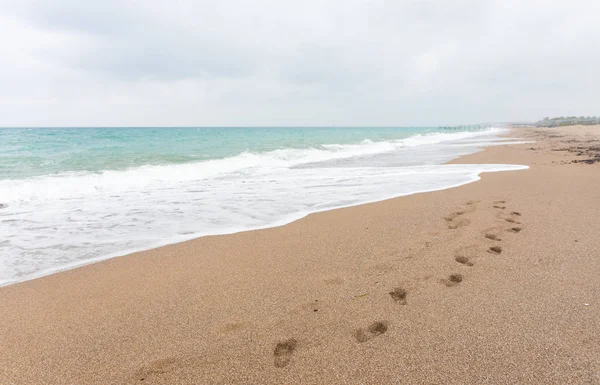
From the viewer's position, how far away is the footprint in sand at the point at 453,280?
324 centimetres

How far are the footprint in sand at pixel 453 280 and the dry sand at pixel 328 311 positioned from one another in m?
0.02

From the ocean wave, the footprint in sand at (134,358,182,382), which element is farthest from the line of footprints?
the ocean wave

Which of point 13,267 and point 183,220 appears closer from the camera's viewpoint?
point 13,267

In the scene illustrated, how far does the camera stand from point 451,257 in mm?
3832

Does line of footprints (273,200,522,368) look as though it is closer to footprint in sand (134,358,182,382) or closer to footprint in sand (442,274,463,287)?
footprint in sand (442,274,463,287)

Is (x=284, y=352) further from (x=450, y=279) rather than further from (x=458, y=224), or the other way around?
(x=458, y=224)

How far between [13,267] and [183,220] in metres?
2.50

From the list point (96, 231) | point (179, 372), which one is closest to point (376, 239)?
point (179, 372)

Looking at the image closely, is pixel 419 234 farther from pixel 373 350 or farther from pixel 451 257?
pixel 373 350

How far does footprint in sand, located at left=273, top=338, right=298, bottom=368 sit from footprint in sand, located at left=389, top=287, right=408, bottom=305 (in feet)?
3.61

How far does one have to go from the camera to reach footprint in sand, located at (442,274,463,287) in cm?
324

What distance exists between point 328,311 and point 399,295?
0.75m

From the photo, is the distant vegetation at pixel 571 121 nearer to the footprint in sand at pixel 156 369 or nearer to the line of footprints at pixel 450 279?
the line of footprints at pixel 450 279

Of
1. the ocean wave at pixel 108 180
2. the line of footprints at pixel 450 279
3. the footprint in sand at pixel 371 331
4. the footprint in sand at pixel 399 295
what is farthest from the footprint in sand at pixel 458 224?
the ocean wave at pixel 108 180
